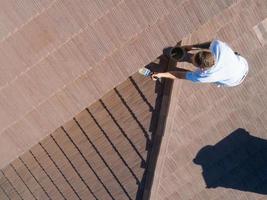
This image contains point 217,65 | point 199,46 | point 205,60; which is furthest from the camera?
point 199,46

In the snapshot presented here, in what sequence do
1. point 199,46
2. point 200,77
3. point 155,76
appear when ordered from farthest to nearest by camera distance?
point 199,46 → point 155,76 → point 200,77

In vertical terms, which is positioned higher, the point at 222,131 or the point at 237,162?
the point at 222,131

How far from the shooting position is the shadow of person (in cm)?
1822

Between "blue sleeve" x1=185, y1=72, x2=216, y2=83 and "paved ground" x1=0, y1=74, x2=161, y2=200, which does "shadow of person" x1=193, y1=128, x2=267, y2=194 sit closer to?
"paved ground" x1=0, y1=74, x2=161, y2=200

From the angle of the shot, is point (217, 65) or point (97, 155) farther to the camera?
point (97, 155)

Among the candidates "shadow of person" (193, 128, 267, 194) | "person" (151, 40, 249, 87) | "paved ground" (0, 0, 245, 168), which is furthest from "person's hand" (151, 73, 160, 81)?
"shadow of person" (193, 128, 267, 194)

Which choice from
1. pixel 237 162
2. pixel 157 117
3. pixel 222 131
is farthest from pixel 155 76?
pixel 237 162

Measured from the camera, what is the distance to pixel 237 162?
18562 mm

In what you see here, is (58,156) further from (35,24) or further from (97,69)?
(35,24)

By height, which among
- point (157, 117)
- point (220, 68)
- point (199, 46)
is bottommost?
point (157, 117)

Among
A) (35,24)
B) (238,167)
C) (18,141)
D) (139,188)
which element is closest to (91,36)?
(35,24)

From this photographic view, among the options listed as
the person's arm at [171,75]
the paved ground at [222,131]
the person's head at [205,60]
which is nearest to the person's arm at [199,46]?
the paved ground at [222,131]

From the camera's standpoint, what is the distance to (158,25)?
47.8 feet

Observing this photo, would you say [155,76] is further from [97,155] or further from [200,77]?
[97,155]
